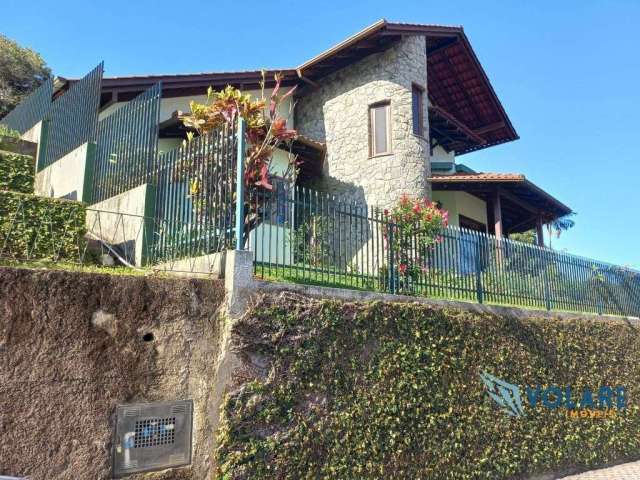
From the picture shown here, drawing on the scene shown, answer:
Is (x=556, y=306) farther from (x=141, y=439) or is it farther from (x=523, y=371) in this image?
(x=141, y=439)

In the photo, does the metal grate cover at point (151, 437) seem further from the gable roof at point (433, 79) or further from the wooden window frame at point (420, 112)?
the wooden window frame at point (420, 112)

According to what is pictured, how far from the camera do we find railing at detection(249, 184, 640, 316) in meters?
6.19

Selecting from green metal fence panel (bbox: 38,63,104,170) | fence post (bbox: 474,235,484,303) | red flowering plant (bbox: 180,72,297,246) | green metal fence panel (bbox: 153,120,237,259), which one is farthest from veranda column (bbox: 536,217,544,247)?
green metal fence panel (bbox: 153,120,237,259)

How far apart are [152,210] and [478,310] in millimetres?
4733

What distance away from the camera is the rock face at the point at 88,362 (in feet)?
12.5

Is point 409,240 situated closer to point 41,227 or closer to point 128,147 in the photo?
point 128,147

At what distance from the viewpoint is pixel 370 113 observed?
13500 mm

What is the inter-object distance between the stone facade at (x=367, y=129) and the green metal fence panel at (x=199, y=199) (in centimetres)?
713

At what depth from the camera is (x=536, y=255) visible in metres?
10.0

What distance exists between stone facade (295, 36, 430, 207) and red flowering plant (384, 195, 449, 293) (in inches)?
190

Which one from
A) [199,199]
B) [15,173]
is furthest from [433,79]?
[199,199]

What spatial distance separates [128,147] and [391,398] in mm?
4991

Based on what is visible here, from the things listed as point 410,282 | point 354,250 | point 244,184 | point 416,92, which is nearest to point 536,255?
point 410,282

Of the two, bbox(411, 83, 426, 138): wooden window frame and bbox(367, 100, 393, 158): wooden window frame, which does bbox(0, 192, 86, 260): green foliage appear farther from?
bbox(411, 83, 426, 138): wooden window frame
